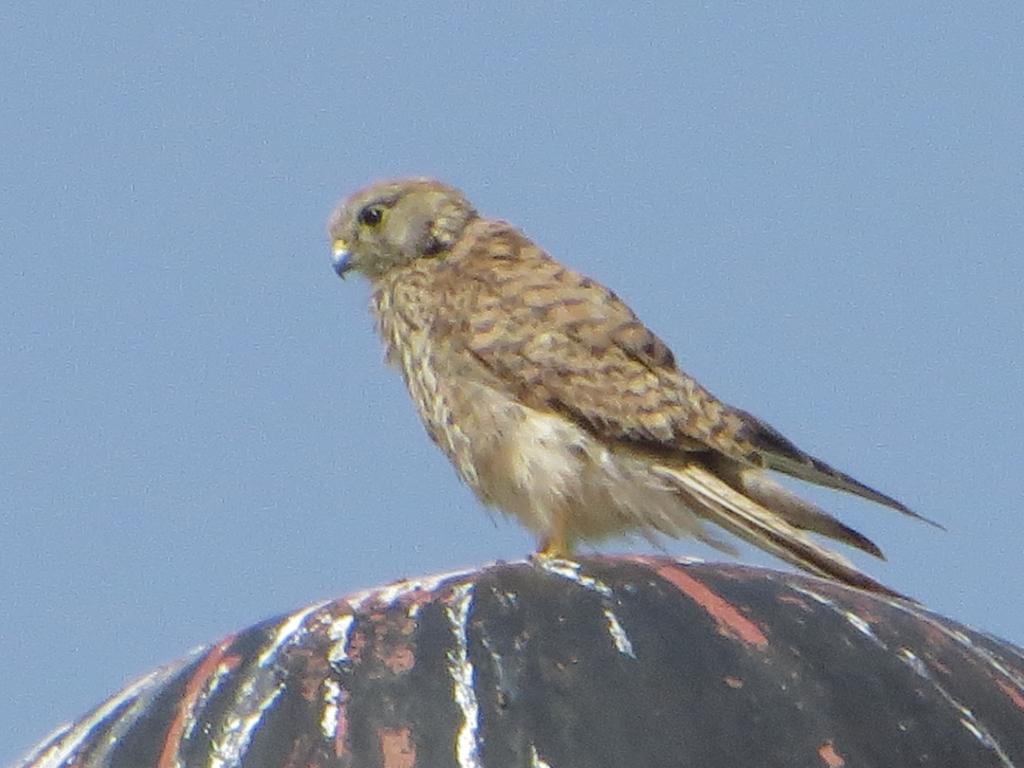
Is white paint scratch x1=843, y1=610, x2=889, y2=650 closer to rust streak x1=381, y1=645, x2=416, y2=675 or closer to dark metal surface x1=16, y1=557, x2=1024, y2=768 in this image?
dark metal surface x1=16, y1=557, x2=1024, y2=768

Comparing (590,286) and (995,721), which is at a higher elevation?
(590,286)

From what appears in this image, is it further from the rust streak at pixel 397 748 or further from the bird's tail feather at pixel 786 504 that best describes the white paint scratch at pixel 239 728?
the bird's tail feather at pixel 786 504

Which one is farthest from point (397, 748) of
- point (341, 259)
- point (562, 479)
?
point (341, 259)

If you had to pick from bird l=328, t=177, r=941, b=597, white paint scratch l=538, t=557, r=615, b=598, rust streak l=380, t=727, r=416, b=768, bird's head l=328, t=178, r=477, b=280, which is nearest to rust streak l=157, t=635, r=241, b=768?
rust streak l=380, t=727, r=416, b=768

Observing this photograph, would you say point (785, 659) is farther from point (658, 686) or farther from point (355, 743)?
point (355, 743)

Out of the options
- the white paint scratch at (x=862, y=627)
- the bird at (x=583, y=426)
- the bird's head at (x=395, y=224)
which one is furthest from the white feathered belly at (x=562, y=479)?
the white paint scratch at (x=862, y=627)

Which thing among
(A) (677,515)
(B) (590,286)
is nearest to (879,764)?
(A) (677,515)
